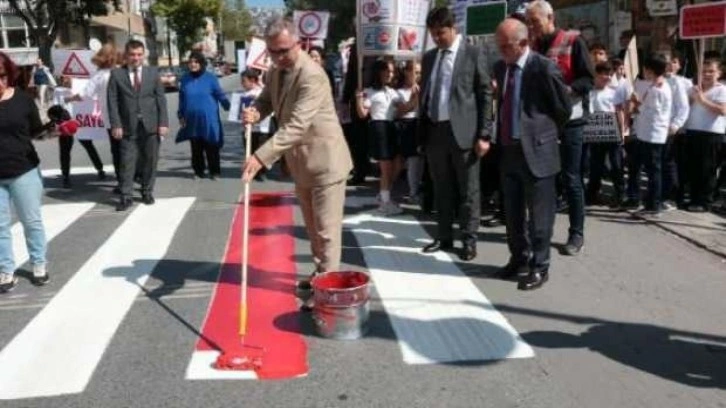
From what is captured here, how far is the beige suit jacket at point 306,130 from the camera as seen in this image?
4.96 m

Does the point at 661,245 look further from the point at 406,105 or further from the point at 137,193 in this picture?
the point at 137,193

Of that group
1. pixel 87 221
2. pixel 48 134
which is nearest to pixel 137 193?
pixel 87 221

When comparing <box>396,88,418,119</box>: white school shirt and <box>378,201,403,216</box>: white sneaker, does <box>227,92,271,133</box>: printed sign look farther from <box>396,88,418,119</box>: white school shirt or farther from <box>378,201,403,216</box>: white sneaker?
<box>378,201,403,216</box>: white sneaker

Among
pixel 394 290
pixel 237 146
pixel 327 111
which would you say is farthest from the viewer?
pixel 237 146

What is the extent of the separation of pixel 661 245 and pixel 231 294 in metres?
3.83

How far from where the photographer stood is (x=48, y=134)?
248 inches

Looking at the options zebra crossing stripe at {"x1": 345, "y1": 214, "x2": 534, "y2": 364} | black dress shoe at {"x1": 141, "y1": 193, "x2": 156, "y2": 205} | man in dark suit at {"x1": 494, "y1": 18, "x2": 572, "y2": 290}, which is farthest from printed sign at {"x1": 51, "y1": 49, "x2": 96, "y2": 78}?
man in dark suit at {"x1": 494, "y1": 18, "x2": 572, "y2": 290}

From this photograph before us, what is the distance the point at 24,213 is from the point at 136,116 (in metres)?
3.43

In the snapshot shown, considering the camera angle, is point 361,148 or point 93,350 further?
point 361,148

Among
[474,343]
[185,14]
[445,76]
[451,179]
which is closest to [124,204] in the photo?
[451,179]

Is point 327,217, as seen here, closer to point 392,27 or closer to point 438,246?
point 438,246

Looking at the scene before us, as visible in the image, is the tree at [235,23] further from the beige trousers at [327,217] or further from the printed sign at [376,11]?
the beige trousers at [327,217]

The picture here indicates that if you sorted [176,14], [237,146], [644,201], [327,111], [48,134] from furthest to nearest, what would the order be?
[176,14], [237,146], [644,201], [48,134], [327,111]

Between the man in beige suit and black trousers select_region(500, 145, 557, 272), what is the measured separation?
4.41 feet
